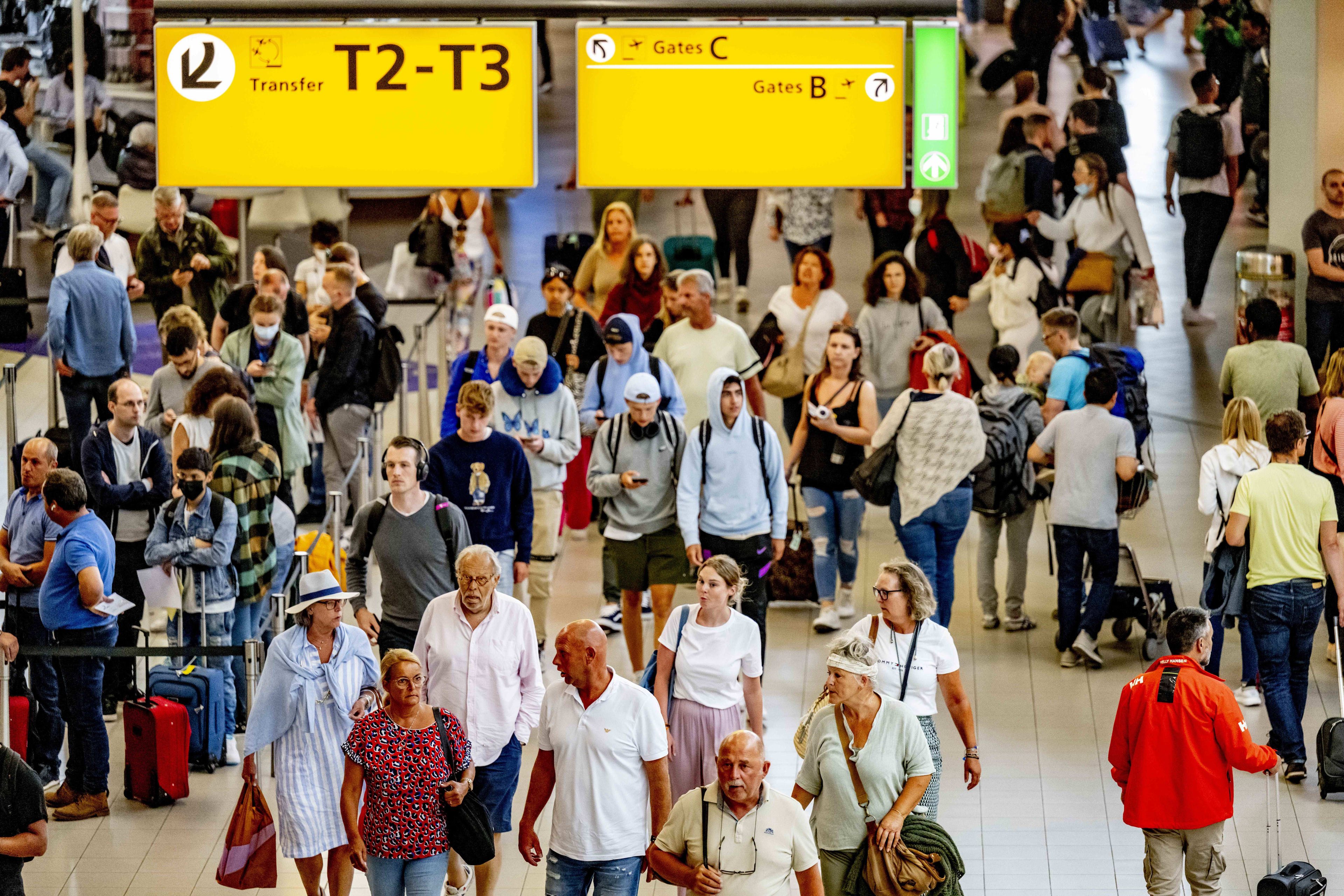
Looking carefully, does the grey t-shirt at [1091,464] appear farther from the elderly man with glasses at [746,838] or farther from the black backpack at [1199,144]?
the black backpack at [1199,144]

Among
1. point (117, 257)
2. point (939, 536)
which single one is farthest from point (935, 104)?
point (117, 257)

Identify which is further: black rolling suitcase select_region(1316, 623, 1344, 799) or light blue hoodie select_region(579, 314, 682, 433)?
light blue hoodie select_region(579, 314, 682, 433)

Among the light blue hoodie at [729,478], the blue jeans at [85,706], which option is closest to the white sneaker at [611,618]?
the light blue hoodie at [729,478]

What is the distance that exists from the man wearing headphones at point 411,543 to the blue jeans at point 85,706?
128 centimetres

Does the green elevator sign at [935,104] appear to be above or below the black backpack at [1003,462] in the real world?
above

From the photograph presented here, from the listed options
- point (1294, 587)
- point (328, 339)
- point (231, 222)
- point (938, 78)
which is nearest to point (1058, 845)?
point (1294, 587)

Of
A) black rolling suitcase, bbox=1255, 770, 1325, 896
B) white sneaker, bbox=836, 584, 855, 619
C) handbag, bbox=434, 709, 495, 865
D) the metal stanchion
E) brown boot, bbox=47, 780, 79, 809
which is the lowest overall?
black rolling suitcase, bbox=1255, 770, 1325, 896

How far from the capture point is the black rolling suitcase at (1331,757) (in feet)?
29.5

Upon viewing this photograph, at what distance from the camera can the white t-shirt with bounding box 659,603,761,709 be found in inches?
312

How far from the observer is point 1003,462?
1112 cm

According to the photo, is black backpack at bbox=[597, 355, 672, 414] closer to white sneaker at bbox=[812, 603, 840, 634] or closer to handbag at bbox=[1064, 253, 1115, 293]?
white sneaker at bbox=[812, 603, 840, 634]

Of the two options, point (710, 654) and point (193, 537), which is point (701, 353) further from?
point (710, 654)

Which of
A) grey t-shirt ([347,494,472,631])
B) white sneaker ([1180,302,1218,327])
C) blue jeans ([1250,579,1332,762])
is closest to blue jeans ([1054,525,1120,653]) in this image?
blue jeans ([1250,579,1332,762])

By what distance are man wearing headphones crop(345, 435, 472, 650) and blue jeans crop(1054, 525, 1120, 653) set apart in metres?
3.73
